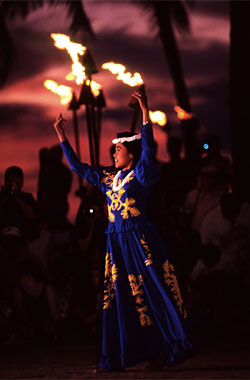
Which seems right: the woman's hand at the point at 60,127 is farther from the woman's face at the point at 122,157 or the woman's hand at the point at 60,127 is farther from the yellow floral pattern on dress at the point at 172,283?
the yellow floral pattern on dress at the point at 172,283

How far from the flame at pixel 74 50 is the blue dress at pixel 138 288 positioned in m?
2.65

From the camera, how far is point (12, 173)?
955 cm

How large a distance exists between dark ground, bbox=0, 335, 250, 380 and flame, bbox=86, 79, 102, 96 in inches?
129

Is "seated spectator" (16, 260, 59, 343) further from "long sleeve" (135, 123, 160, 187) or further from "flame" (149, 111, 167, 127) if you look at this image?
"flame" (149, 111, 167, 127)

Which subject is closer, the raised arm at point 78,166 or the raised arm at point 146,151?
the raised arm at point 146,151

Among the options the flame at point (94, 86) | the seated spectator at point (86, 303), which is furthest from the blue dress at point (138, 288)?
the flame at point (94, 86)

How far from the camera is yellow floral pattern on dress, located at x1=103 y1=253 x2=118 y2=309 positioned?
702 centimetres

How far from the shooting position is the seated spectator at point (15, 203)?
959cm

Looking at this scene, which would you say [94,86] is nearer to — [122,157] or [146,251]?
[122,157]

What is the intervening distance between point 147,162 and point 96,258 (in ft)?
9.69

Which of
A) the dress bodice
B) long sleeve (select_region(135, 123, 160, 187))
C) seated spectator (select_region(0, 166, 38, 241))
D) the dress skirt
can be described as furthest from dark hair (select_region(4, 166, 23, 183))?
long sleeve (select_region(135, 123, 160, 187))

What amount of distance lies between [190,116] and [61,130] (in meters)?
10.2

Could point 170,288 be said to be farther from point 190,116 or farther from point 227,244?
point 190,116

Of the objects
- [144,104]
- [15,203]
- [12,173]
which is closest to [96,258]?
[15,203]
